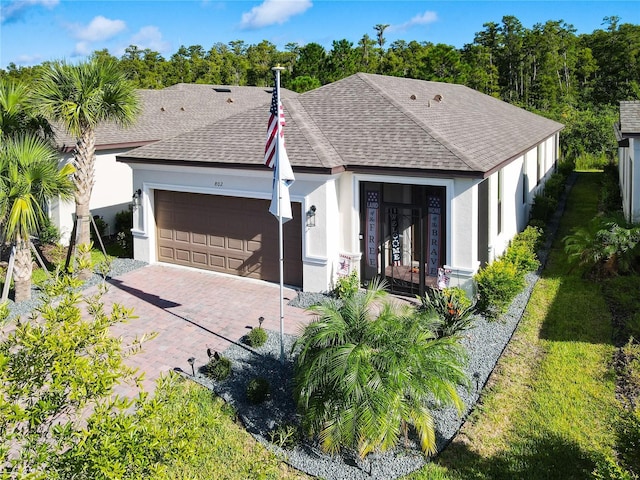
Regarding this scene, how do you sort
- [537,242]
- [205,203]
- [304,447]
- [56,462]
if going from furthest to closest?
1. [537,242]
2. [205,203]
3. [304,447]
4. [56,462]

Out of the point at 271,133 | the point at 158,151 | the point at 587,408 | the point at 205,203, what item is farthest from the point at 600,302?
the point at 158,151

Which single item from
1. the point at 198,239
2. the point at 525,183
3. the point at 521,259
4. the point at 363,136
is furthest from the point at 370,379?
the point at 525,183

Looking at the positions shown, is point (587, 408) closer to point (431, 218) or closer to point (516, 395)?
point (516, 395)

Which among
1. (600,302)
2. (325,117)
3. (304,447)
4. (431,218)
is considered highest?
(325,117)

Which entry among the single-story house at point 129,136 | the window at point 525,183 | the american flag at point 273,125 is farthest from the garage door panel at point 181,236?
the window at point 525,183

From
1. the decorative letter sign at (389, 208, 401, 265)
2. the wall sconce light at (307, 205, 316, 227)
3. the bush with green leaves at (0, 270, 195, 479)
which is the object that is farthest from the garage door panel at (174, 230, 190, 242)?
the bush with green leaves at (0, 270, 195, 479)

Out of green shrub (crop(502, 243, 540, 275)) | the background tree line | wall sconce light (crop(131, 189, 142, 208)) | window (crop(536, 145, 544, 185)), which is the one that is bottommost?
green shrub (crop(502, 243, 540, 275))

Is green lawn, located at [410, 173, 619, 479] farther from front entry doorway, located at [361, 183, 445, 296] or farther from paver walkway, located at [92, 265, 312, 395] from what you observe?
paver walkway, located at [92, 265, 312, 395]
